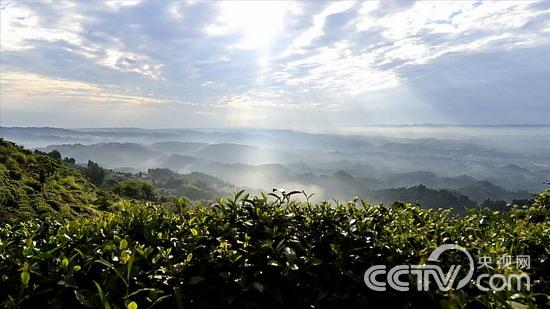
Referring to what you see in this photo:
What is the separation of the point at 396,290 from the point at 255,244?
39.1 inches

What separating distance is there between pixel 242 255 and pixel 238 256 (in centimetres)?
11

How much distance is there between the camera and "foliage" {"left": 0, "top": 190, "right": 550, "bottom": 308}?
6.43 feet

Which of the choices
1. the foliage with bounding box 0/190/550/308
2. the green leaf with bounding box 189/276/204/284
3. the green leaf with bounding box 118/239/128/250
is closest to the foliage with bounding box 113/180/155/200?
the foliage with bounding box 0/190/550/308

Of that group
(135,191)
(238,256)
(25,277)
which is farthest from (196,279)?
(135,191)

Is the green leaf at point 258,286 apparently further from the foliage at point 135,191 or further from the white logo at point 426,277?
the foliage at point 135,191

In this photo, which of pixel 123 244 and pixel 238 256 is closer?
pixel 123 244

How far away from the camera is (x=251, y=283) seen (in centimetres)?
209

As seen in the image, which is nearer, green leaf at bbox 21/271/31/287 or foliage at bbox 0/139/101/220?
green leaf at bbox 21/271/31/287

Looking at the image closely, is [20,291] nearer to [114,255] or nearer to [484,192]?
[114,255]

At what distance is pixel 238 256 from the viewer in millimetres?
2180

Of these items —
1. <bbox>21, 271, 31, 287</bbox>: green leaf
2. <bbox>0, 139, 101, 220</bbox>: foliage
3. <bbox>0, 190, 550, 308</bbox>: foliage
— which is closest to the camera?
<bbox>21, 271, 31, 287</bbox>: green leaf

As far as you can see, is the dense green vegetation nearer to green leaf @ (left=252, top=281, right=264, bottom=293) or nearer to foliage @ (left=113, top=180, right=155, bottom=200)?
green leaf @ (left=252, top=281, right=264, bottom=293)

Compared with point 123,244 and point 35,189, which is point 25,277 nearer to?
point 123,244

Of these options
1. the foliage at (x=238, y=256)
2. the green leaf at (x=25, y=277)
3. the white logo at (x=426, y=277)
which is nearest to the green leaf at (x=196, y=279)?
the foliage at (x=238, y=256)
